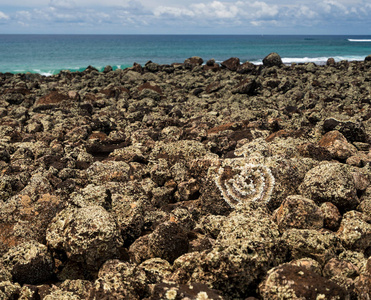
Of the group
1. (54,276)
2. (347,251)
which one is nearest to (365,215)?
(347,251)

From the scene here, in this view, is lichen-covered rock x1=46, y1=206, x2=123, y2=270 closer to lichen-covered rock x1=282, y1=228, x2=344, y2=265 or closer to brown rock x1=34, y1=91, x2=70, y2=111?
lichen-covered rock x1=282, y1=228, x2=344, y2=265

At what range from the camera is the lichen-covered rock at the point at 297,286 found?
94.7 inches

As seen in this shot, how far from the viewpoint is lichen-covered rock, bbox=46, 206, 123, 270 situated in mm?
3199

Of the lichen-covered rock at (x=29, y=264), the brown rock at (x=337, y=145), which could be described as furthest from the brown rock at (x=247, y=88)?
the lichen-covered rock at (x=29, y=264)

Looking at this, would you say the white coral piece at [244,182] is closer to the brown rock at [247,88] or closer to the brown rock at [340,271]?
the brown rock at [340,271]

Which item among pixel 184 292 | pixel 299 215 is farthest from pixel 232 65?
pixel 184 292

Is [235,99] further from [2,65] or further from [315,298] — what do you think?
[2,65]

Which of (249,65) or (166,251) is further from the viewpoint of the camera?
(249,65)

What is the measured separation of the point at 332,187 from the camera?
155 inches

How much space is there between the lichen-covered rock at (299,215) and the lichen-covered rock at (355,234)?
0.22m

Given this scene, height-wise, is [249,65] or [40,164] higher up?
[249,65]

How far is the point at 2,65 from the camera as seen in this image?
140 feet

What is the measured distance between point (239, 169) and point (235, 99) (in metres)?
8.88

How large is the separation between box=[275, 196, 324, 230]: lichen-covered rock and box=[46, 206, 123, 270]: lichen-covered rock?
5.27ft
